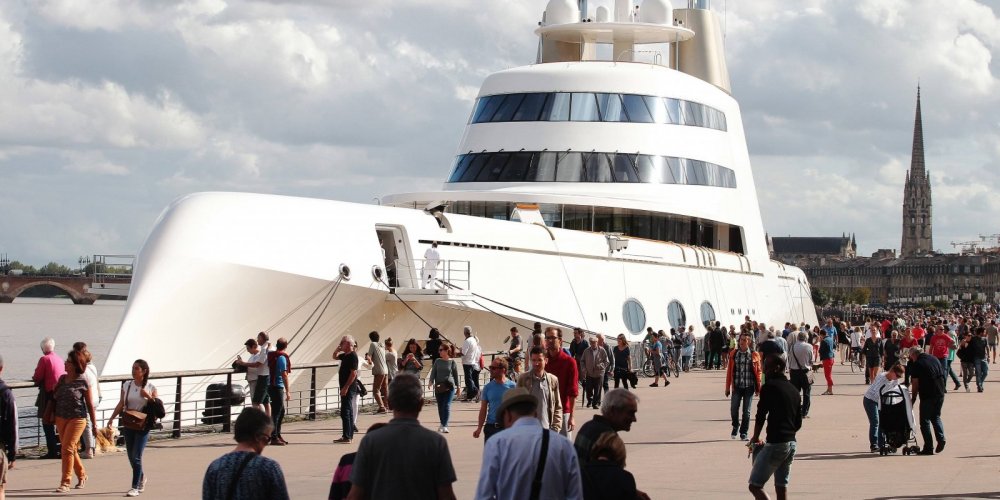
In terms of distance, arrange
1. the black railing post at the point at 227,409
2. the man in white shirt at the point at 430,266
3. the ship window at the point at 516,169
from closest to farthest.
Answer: the black railing post at the point at 227,409, the man in white shirt at the point at 430,266, the ship window at the point at 516,169

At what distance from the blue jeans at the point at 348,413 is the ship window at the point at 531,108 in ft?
62.6

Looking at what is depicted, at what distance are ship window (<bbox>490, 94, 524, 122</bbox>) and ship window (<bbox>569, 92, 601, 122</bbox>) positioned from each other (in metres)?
1.38

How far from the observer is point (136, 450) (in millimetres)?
12297

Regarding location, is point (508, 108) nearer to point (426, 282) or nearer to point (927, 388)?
point (426, 282)

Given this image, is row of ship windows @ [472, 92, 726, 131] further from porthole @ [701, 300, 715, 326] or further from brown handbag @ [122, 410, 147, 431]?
brown handbag @ [122, 410, 147, 431]

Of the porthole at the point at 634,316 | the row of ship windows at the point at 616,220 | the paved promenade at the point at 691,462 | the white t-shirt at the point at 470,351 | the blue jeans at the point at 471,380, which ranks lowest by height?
the paved promenade at the point at 691,462

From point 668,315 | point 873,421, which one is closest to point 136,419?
point 873,421

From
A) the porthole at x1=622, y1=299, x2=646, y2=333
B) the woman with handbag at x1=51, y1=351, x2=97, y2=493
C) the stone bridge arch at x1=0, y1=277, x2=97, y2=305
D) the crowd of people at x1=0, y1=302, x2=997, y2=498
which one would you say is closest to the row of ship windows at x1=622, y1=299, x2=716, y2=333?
the porthole at x1=622, y1=299, x2=646, y2=333

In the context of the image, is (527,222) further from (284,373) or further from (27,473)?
(27,473)

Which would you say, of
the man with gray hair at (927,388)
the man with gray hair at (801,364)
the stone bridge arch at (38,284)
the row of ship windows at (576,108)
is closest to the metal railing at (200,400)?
the man with gray hair at (801,364)

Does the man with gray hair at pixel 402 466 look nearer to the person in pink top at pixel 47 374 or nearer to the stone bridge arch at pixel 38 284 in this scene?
the person in pink top at pixel 47 374

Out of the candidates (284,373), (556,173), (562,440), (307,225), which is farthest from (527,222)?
(562,440)

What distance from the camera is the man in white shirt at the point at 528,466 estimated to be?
22.6ft

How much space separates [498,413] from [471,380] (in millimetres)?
14661
